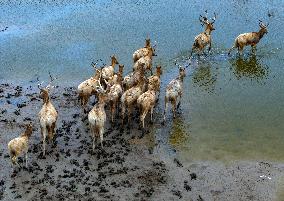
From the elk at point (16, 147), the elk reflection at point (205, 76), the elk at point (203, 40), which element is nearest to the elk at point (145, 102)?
the elk reflection at point (205, 76)

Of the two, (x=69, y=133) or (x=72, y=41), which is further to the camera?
(x=72, y=41)

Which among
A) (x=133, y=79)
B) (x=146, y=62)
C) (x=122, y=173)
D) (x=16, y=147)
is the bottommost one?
(x=122, y=173)

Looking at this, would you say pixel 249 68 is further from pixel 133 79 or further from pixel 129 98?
pixel 129 98

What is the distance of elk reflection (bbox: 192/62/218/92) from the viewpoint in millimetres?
22094

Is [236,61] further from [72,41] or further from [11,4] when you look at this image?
[11,4]

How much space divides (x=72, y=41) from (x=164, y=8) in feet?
22.4

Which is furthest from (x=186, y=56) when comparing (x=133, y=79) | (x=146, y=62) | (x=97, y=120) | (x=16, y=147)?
(x=16, y=147)

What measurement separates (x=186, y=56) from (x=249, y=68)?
3.30 m

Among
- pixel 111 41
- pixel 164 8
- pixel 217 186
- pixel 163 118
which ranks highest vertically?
pixel 164 8

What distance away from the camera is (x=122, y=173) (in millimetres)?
16078

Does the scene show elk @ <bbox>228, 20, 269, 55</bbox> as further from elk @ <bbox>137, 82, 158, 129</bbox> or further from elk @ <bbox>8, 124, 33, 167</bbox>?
elk @ <bbox>8, 124, 33, 167</bbox>

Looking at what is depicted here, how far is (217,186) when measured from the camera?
15383 mm

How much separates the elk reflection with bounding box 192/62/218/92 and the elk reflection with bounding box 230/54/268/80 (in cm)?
109

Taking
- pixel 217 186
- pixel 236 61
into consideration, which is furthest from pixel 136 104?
pixel 236 61
